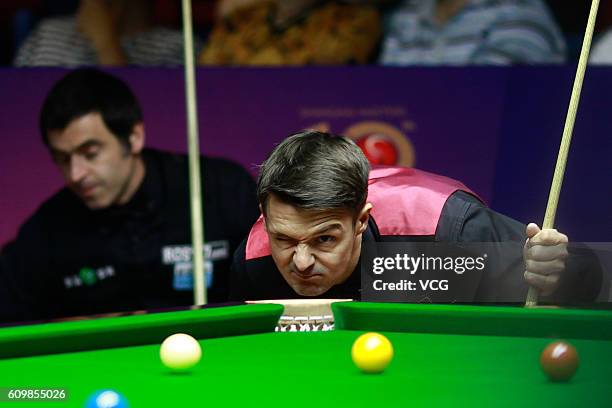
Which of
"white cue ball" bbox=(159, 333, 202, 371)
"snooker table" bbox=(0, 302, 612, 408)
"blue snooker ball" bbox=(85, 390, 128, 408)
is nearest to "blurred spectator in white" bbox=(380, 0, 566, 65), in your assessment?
"snooker table" bbox=(0, 302, 612, 408)

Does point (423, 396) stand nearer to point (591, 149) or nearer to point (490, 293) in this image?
point (490, 293)

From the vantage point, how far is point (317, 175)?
2.51m

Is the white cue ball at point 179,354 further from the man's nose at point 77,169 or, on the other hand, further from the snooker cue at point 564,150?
the man's nose at point 77,169

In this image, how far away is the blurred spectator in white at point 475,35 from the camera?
362 cm

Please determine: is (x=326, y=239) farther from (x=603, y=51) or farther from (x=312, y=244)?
(x=603, y=51)

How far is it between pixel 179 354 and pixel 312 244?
78 cm

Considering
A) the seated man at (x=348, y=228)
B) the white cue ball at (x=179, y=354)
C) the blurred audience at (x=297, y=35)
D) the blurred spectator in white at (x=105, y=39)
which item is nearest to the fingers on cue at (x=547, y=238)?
the seated man at (x=348, y=228)

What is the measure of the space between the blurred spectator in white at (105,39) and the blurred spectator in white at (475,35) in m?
0.84

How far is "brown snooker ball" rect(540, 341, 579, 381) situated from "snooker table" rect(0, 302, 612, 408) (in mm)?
19

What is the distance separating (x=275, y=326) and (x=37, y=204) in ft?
4.87

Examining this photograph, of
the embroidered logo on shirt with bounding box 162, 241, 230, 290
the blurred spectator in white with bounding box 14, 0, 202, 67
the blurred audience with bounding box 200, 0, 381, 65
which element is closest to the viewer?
the embroidered logo on shirt with bounding box 162, 241, 230, 290

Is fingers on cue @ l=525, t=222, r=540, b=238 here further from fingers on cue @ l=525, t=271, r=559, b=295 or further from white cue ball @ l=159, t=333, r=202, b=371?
white cue ball @ l=159, t=333, r=202, b=371

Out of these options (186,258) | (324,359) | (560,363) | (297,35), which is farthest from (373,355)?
(297,35)

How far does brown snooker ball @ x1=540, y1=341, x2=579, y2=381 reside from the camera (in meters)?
1.75
